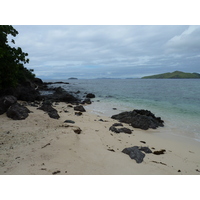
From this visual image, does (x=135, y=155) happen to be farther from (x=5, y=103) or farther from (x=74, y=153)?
(x=5, y=103)

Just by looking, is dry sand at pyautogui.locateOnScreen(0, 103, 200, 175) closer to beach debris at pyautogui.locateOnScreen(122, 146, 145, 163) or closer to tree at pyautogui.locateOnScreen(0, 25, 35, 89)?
beach debris at pyautogui.locateOnScreen(122, 146, 145, 163)

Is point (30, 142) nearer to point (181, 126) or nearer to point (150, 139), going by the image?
point (150, 139)

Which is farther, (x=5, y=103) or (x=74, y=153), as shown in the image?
(x=5, y=103)

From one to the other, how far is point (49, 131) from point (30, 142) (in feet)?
4.42

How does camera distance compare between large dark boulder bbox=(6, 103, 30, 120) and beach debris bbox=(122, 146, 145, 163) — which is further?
large dark boulder bbox=(6, 103, 30, 120)

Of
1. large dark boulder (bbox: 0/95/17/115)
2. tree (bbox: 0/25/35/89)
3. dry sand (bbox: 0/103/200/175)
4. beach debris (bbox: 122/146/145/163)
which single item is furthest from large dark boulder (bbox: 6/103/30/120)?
beach debris (bbox: 122/146/145/163)

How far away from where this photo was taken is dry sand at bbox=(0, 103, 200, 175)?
14.3 ft

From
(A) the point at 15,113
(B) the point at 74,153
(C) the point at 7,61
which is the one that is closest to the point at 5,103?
(A) the point at 15,113

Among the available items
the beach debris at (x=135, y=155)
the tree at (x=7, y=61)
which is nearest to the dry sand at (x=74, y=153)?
the beach debris at (x=135, y=155)

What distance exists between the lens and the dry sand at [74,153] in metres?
4.37

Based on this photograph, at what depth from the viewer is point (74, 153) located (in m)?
5.29

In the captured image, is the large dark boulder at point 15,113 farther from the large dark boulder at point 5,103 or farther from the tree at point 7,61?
the tree at point 7,61

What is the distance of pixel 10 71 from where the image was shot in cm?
1166

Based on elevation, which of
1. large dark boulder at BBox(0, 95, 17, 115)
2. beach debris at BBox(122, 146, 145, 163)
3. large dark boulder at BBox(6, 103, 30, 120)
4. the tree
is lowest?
beach debris at BBox(122, 146, 145, 163)
